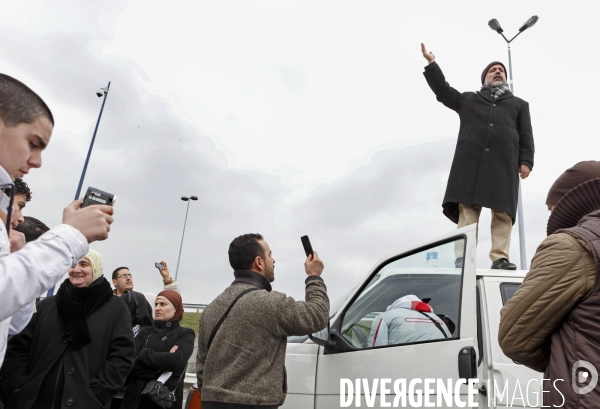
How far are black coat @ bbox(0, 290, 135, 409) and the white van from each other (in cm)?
118

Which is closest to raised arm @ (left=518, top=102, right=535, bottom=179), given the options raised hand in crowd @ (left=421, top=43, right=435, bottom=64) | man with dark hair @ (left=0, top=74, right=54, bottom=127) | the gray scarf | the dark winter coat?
the gray scarf

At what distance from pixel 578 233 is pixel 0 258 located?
1795 millimetres

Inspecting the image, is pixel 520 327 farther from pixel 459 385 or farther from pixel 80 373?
pixel 80 373

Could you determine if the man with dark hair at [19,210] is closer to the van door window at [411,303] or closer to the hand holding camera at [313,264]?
the hand holding camera at [313,264]

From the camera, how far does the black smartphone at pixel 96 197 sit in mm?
1763

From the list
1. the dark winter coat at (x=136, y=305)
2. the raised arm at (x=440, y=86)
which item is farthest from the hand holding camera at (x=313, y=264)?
the dark winter coat at (x=136, y=305)

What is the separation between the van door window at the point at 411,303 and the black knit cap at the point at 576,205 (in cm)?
77

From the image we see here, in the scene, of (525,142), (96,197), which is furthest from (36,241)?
(525,142)

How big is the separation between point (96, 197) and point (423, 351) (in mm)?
1797

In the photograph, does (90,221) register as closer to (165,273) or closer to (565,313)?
(565,313)

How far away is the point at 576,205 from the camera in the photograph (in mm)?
1890

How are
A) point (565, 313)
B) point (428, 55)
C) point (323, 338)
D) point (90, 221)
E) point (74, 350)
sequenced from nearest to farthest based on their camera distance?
1. point (90, 221)
2. point (565, 313)
3. point (323, 338)
4. point (74, 350)
5. point (428, 55)

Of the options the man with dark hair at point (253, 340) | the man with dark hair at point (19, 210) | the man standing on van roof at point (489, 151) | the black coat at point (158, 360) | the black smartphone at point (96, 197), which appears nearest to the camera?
the black smartphone at point (96, 197)

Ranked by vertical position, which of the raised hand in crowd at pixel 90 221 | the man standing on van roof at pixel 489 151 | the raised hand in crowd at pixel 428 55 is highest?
the raised hand in crowd at pixel 428 55
